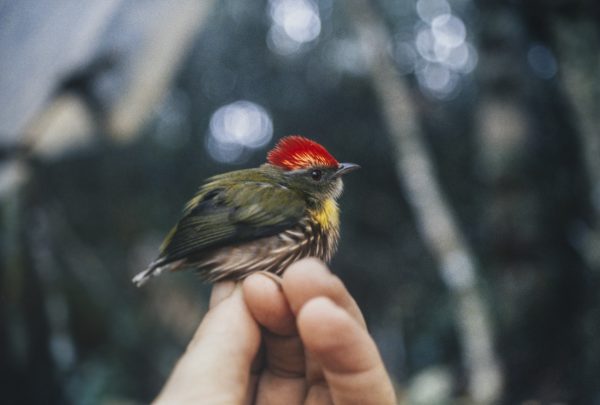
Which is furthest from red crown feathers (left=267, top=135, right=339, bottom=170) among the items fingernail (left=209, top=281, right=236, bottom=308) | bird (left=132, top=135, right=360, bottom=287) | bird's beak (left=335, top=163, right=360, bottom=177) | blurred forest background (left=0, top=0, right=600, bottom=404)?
blurred forest background (left=0, top=0, right=600, bottom=404)

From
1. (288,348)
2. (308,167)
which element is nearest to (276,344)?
(288,348)

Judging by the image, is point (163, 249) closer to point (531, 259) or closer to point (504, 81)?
point (531, 259)

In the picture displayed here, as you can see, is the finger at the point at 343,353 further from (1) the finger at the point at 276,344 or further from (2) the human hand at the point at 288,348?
(1) the finger at the point at 276,344

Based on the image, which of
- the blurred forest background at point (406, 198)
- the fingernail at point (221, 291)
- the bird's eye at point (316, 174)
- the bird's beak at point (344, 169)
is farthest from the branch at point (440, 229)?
the fingernail at point (221, 291)

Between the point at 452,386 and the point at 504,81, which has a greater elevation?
the point at 504,81

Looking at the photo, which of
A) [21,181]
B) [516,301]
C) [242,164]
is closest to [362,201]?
[242,164]
